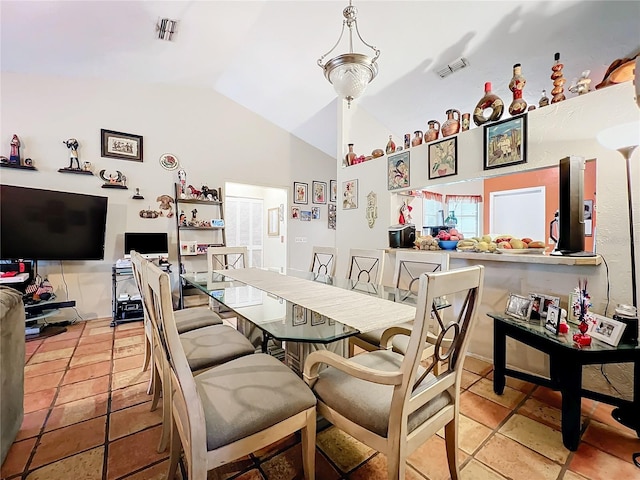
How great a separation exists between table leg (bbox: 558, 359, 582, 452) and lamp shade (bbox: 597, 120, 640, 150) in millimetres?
1158

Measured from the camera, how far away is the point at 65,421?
162cm

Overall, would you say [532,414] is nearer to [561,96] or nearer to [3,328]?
[561,96]

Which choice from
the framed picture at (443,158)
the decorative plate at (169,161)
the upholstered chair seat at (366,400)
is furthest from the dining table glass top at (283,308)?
the decorative plate at (169,161)

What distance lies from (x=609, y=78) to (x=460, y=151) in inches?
35.8

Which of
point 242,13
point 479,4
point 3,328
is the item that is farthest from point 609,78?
point 3,328

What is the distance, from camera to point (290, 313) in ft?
4.71

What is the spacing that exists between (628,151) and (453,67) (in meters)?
1.86

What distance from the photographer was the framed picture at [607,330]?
144 centimetres

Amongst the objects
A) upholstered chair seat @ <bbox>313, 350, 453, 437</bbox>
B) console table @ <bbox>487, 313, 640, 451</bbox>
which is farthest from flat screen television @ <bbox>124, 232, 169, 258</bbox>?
console table @ <bbox>487, 313, 640, 451</bbox>

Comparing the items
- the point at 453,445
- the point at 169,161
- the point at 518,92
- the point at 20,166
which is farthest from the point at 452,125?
the point at 20,166

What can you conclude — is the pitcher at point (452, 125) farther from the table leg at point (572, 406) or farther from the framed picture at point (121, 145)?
the framed picture at point (121, 145)

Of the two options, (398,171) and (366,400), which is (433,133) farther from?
(366,400)

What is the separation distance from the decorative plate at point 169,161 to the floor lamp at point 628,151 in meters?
4.31

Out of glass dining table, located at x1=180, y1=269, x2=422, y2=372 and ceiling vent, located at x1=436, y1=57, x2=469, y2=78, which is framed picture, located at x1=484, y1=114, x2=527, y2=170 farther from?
glass dining table, located at x1=180, y1=269, x2=422, y2=372
